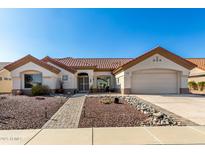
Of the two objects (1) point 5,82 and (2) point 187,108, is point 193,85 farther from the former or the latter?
(1) point 5,82

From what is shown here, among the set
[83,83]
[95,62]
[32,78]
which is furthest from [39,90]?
[95,62]

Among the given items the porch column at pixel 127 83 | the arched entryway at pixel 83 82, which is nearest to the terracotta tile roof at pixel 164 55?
the porch column at pixel 127 83

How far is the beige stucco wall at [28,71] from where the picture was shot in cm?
2384

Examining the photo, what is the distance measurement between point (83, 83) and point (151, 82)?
33.4ft

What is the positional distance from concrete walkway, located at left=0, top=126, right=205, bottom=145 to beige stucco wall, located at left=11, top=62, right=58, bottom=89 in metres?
17.4

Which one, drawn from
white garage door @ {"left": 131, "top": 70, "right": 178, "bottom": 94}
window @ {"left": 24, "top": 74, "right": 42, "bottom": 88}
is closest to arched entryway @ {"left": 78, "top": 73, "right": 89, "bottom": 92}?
window @ {"left": 24, "top": 74, "right": 42, "bottom": 88}

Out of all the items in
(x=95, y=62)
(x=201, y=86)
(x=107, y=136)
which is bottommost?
(x=107, y=136)

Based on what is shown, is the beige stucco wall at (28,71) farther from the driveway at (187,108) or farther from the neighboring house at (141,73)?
the driveway at (187,108)

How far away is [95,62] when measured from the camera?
3266 cm
